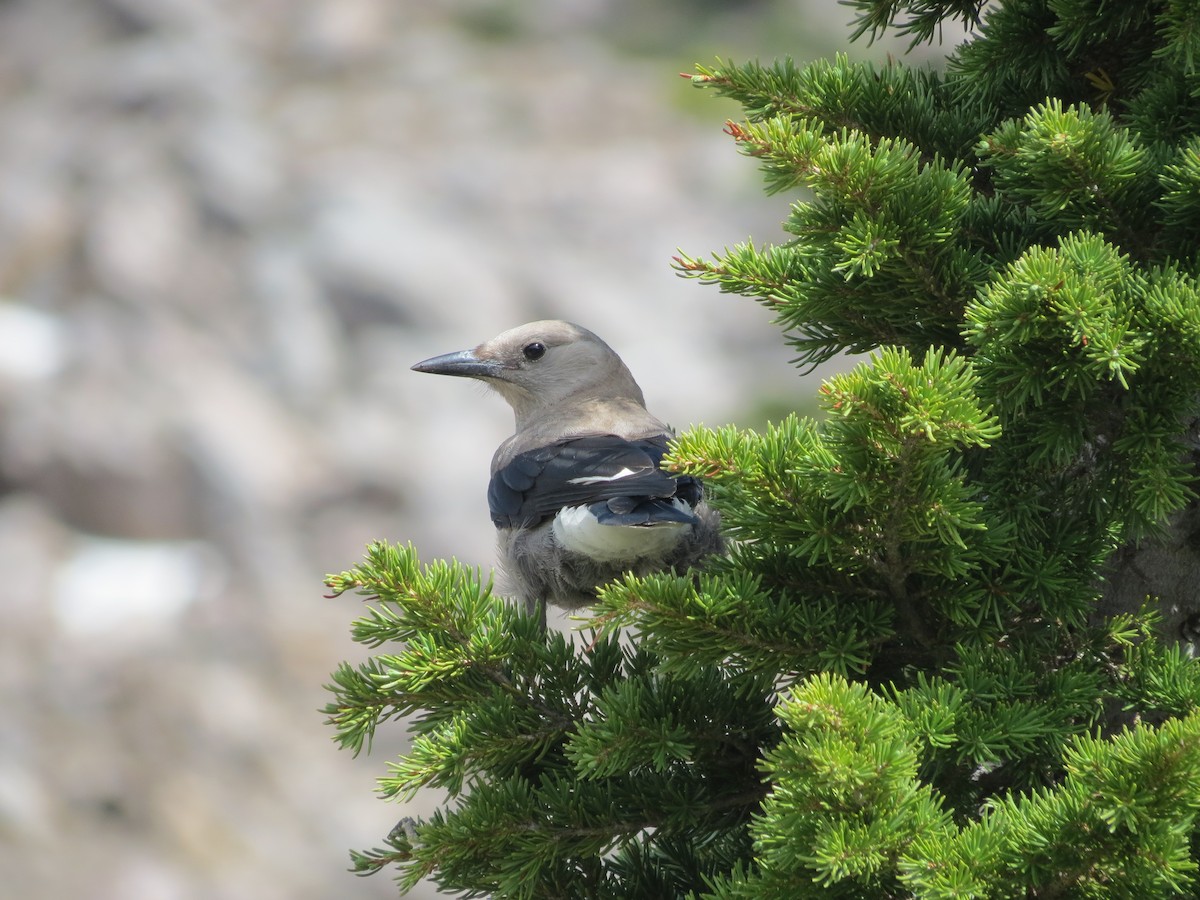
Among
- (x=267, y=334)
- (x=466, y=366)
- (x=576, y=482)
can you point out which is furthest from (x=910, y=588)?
(x=267, y=334)

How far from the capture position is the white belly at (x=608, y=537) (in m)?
3.27

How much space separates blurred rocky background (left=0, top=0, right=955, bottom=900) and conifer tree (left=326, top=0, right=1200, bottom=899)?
35.0 ft

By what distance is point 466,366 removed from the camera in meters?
4.22

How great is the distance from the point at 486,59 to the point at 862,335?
18.6 m

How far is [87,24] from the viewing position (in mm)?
18469

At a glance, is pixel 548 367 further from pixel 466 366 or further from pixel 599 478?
pixel 599 478

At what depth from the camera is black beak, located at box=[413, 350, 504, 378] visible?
408 centimetres

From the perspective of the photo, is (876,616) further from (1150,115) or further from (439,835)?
(1150,115)

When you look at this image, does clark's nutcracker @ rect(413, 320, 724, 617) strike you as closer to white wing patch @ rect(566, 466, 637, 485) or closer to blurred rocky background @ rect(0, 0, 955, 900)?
white wing patch @ rect(566, 466, 637, 485)

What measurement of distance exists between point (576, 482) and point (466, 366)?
0.99 m

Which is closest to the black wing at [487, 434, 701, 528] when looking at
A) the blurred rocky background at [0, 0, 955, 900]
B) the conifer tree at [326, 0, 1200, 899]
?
the conifer tree at [326, 0, 1200, 899]

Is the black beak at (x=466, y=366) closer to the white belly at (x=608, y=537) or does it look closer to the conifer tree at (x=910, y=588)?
the white belly at (x=608, y=537)

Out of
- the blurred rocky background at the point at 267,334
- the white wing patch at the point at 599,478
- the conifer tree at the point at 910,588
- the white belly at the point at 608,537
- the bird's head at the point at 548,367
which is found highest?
the blurred rocky background at the point at 267,334

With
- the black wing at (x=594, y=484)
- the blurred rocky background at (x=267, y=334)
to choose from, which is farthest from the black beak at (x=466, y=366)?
the blurred rocky background at (x=267, y=334)
